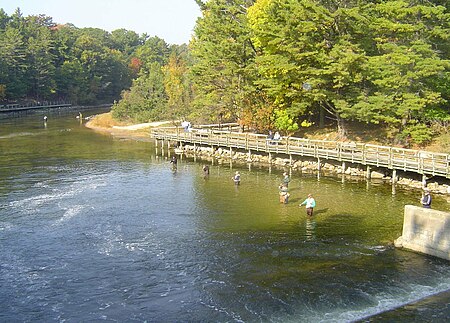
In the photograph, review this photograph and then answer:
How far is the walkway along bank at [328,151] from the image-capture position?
118 ft

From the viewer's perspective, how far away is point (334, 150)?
42750 mm

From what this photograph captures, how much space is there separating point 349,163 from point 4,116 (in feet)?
288

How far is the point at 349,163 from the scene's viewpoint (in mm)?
42844

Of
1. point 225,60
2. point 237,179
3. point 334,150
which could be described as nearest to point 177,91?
point 225,60

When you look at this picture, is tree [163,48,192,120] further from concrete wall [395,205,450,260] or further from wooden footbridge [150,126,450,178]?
concrete wall [395,205,450,260]

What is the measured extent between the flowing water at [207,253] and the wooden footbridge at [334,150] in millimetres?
2247

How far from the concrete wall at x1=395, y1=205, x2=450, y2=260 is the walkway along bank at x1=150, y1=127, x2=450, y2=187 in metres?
11.6

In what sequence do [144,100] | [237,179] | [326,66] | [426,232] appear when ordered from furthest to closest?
[144,100] → [326,66] → [237,179] → [426,232]

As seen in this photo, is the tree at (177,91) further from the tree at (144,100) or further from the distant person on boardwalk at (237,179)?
the distant person on boardwalk at (237,179)

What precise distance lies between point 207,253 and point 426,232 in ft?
34.8

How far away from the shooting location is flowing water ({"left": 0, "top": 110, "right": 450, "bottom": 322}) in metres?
19.2

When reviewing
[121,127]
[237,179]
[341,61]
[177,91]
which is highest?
[341,61]

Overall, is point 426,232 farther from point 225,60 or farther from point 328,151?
point 225,60

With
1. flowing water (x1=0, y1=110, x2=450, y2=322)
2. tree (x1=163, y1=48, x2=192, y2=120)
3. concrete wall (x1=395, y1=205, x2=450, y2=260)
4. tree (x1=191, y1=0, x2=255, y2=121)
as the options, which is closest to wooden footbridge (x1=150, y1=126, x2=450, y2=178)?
flowing water (x1=0, y1=110, x2=450, y2=322)
